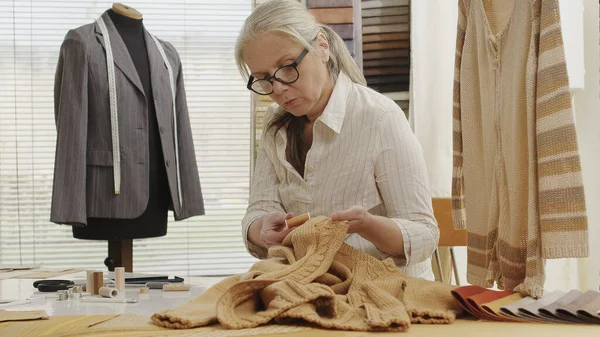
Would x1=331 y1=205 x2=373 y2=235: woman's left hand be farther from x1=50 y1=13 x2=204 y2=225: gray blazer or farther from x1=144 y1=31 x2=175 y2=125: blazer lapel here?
x1=144 y1=31 x2=175 y2=125: blazer lapel

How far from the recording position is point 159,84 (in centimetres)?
343

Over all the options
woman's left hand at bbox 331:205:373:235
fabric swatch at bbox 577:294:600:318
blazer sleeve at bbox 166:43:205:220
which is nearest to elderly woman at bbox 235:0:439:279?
woman's left hand at bbox 331:205:373:235

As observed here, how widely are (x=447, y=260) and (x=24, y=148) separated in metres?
2.60

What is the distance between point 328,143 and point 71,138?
5.06 feet

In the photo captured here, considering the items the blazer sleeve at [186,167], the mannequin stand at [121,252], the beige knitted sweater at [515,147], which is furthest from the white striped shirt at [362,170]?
the blazer sleeve at [186,167]

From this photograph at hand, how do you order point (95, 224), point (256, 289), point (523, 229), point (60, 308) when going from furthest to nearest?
point (95, 224), point (523, 229), point (60, 308), point (256, 289)

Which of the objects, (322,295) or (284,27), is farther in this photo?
(284,27)

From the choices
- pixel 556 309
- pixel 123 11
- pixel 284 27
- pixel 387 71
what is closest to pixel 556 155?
pixel 556 309

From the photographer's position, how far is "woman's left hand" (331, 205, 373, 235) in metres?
1.47

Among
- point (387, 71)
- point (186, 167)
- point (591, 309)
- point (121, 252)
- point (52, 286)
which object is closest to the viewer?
point (591, 309)

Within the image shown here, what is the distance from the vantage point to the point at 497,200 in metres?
1.77

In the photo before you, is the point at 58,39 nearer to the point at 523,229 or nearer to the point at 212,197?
the point at 212,197

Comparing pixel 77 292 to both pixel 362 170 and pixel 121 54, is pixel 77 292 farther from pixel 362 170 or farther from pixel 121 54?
pixel 121 54

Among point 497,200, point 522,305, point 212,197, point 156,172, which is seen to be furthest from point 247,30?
point 212,197
